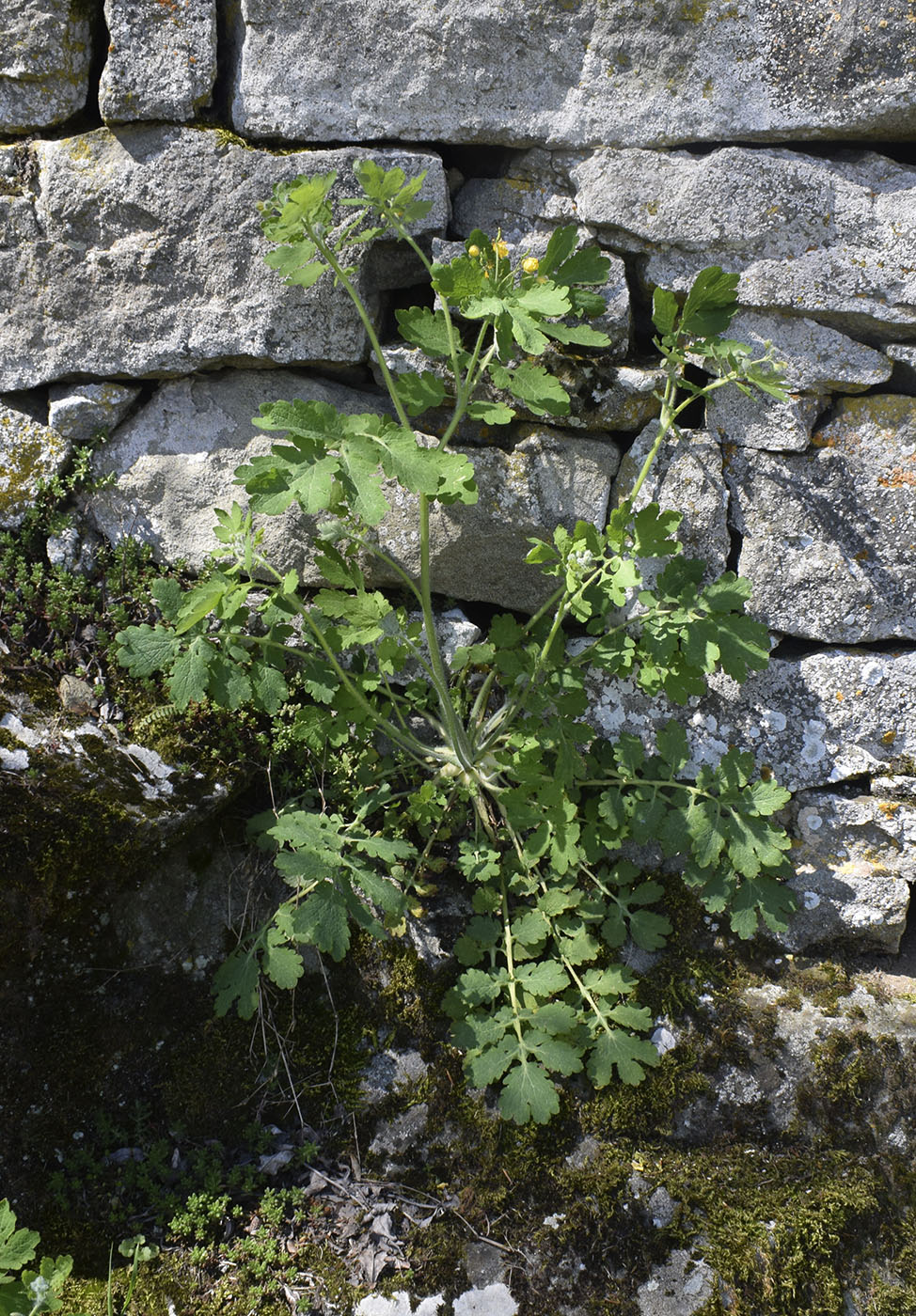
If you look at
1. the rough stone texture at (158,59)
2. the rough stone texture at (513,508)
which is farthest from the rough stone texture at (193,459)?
the rough stone texture at (158,59)

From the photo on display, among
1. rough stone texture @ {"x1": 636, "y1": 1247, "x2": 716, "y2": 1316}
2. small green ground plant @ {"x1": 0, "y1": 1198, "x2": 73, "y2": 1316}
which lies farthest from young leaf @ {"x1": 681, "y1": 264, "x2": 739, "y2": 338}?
small green ground plant @ {"x1": 0, "y1": 1198, "x2": 73, "y2": 1316}

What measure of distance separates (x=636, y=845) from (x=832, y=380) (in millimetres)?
1862

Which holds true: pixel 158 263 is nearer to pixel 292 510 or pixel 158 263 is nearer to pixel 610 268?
pixel 292 510

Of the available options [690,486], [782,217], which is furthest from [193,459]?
[782,217]

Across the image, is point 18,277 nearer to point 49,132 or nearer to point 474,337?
point 49,132

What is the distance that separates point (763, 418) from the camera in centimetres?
302

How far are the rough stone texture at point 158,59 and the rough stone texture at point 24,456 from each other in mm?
1119

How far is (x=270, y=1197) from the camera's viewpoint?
8.59ft

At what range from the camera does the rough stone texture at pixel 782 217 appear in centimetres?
282

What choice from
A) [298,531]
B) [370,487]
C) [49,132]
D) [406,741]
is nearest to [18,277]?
[49,132]

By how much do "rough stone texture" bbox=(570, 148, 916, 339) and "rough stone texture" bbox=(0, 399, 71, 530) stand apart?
2152mm

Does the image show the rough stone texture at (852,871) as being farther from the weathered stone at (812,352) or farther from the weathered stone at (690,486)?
the weathered stone at (812,352)

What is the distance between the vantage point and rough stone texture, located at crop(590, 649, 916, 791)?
315cm

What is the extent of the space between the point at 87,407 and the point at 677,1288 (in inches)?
141
